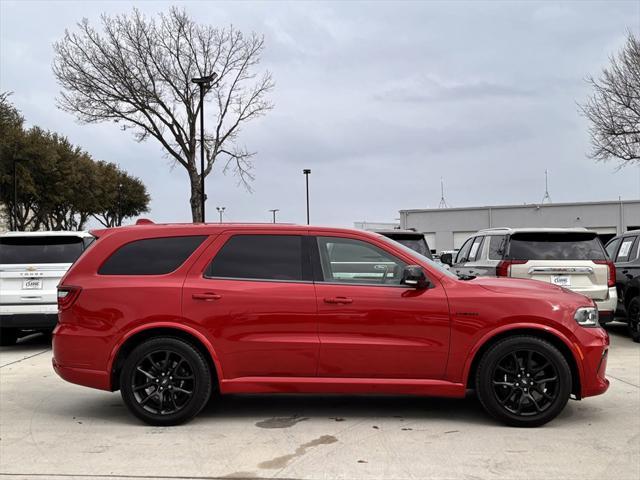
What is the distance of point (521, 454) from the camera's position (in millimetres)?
4695

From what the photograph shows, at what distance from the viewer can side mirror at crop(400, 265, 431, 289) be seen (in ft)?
17.4

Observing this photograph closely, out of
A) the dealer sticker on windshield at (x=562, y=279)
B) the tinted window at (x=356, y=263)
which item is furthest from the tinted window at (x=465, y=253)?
the tinted window at (x=356, y=263)

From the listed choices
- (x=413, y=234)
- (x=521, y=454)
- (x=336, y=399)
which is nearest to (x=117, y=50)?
(x=413, y=234)

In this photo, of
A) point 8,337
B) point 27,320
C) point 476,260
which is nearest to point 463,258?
point 476,260

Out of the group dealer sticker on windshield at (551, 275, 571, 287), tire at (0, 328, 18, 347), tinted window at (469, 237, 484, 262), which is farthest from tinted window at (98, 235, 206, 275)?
tinted window at (469, 237, 484, 262)

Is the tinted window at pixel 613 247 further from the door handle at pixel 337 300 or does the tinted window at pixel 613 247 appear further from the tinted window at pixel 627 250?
the door handle at pixel 337 300

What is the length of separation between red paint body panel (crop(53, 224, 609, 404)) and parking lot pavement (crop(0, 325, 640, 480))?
375 mm

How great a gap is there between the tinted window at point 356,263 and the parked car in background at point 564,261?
13.2 feet

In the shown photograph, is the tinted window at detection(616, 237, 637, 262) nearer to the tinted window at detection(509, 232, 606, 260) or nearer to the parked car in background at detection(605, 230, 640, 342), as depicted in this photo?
the parked car in background at detection(605, 230, 640, 342)

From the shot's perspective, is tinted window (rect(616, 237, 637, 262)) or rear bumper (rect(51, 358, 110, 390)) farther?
tinted window (rect(616, 237, 637, 262))

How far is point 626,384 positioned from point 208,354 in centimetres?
467

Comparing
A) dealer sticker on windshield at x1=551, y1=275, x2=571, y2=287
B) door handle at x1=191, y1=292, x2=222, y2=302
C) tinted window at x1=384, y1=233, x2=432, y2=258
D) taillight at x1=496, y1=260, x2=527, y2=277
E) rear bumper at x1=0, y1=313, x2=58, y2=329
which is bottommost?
rear bumper at x1=0, y1=313, x2=58, y2=329

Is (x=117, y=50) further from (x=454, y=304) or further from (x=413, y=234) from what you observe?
(x=454, y=304)

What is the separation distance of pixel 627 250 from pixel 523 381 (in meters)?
6.56
